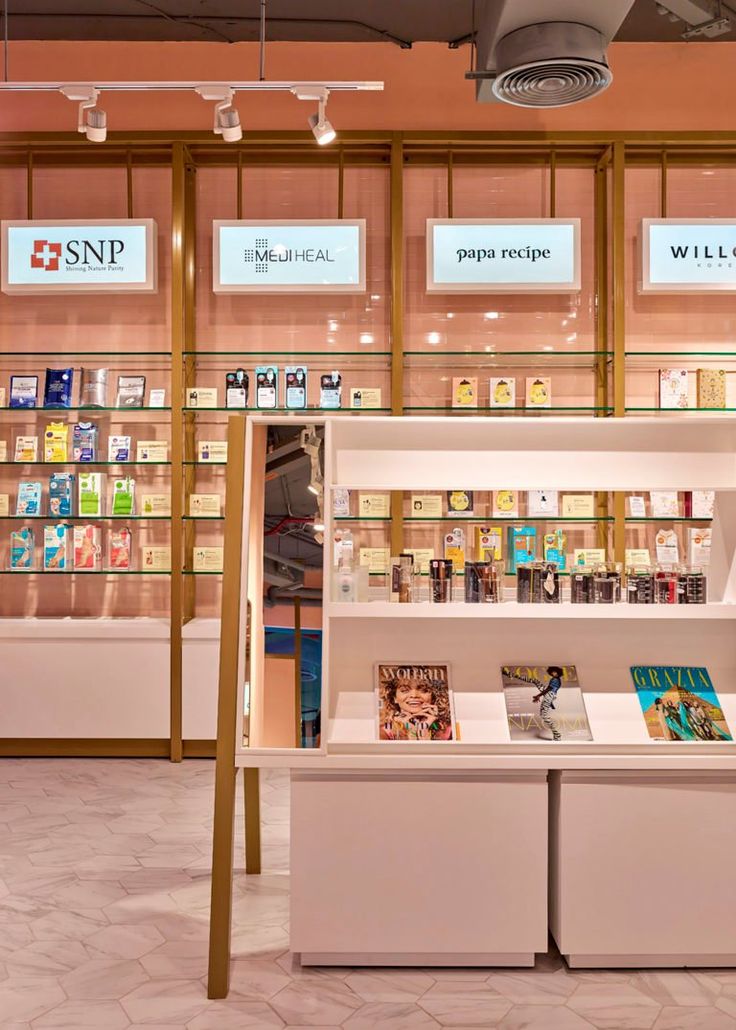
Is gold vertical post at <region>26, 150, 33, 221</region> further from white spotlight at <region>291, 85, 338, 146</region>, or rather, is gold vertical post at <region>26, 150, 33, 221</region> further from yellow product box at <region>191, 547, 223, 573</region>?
yellow product box at <region>191, 547, 223, 573</region>

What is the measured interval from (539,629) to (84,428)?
331cm

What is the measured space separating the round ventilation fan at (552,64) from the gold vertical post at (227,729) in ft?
7.30

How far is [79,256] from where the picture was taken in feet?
17.2

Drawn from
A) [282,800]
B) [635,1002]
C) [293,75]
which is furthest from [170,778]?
[293,75]

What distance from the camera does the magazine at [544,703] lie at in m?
2.88

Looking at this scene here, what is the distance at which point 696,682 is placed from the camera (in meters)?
3.00

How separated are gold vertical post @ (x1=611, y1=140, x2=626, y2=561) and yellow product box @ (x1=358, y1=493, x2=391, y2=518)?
52.1 inches

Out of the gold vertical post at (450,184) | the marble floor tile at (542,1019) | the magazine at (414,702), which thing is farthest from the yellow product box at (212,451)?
the marble floor tile at (542,1019)

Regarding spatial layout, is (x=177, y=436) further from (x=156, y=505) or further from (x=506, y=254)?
(x=506, y=254)

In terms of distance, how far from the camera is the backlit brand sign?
5.17 meters

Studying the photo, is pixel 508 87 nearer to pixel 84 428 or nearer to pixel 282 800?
pixel 84 428

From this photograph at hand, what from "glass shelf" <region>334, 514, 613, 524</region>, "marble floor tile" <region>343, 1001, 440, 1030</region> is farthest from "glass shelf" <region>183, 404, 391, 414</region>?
"marble floor tile" <region>343, 1001, 440, 1030</region>

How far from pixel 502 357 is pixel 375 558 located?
1.42 metres

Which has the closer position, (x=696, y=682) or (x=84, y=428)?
(x=696, y=682)
